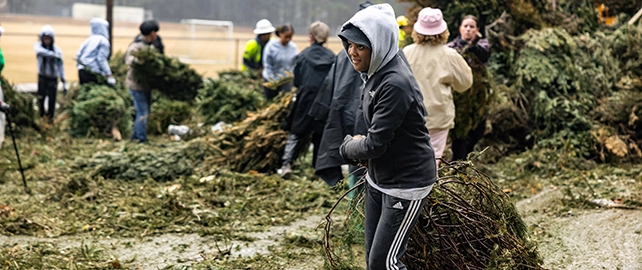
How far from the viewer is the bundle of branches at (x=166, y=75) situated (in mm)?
10719

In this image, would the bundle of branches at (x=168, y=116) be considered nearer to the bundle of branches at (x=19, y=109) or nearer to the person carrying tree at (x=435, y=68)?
the bundle of branches at (x=19, y=109)

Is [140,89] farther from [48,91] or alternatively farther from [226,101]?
[48,91]

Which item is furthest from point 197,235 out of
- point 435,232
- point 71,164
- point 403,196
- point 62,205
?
point 71,164

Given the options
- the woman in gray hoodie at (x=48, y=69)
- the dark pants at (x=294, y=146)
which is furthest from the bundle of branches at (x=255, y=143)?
the woman in gray hoodie at (x=48, y=69)

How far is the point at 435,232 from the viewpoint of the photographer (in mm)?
4441

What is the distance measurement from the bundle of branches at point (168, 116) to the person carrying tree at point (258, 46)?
1.22 meters

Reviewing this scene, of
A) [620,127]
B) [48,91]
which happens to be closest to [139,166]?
[48,91]

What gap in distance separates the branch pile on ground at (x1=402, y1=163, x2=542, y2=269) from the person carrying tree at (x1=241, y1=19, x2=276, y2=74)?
7418 mm

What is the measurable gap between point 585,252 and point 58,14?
1920 inches

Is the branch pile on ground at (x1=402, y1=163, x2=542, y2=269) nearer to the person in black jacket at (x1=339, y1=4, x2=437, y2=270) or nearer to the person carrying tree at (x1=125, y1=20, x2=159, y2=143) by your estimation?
the person in black jacket at (x1=339, y1=4, x2=437, y2=270)

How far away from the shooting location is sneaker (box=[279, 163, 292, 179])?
8219 millimetres

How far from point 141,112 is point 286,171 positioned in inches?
136

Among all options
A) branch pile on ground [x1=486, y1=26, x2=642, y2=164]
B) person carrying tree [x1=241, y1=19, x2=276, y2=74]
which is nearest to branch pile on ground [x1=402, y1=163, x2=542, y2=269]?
branch pile on ground [x1=486, y1=26, x2=642, y2=164]

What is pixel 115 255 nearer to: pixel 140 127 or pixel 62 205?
pixel 62 205
